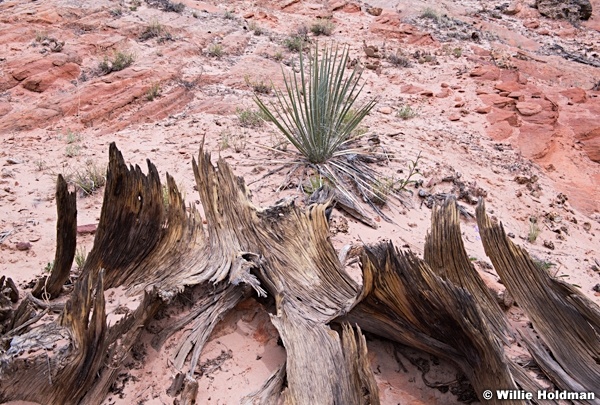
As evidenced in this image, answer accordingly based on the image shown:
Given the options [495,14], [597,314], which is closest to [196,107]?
[597,314]

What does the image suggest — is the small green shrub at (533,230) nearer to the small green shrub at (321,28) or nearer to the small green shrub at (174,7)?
the small green shrub at (321,28)

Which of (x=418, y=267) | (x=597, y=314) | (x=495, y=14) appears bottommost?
(x=495, y=14)

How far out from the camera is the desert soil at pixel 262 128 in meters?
2.10

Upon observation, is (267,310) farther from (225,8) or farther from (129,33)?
A: (225,8)

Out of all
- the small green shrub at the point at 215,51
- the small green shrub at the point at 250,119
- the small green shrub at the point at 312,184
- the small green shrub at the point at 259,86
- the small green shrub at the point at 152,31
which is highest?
the small green shrub at the point at 312,184

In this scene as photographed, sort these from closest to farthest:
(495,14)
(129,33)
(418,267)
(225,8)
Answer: (418,267) → (129,33) → (225,8) → (495,14)

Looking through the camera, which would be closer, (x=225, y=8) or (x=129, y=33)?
(x=129, y=33)

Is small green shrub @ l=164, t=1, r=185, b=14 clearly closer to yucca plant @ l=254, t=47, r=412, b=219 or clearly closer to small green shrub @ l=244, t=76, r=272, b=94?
small green shrub @ l=244, t=76, r=272, b=94

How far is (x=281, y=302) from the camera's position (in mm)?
2012

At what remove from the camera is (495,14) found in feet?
39.1

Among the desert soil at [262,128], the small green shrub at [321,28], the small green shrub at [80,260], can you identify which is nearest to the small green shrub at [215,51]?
the desert soil at [262,128]

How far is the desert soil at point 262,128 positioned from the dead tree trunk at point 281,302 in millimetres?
143

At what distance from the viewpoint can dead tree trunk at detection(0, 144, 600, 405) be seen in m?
1.66

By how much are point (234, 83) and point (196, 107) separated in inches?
40.8
